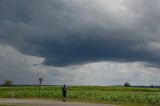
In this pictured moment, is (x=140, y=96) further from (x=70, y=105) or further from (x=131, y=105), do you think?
(x=70, y=105)

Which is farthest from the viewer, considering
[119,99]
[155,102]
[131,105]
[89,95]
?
[89,95]

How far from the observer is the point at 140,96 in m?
52.1

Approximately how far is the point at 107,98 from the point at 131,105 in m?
9.60

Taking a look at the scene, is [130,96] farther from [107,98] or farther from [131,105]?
[131,105]

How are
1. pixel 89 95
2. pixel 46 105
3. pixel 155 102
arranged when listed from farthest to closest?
pixel 89 95, pixel 155 102, pixel 46 105

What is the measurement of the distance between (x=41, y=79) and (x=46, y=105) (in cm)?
1534

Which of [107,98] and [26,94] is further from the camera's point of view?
[26,94]

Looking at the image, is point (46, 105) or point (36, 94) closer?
point (46, 105)

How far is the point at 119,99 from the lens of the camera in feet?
171

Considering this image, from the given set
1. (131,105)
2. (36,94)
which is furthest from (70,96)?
(131,105)

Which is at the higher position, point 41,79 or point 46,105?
point 41,79

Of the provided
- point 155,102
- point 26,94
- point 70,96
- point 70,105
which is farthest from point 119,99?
point 26,94

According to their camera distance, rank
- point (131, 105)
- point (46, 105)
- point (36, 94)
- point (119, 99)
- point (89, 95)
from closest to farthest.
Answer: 1. point (46, 105)
2. point (131, 105)
3. point (119, 99)
4. point (89, 95)
5. point (36, 94)

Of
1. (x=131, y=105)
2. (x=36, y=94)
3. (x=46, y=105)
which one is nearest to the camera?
(x=46, y=105)
